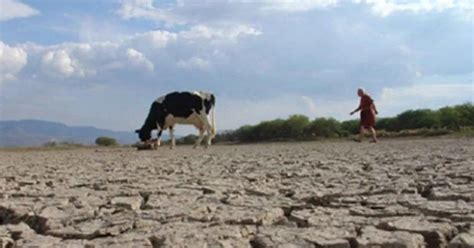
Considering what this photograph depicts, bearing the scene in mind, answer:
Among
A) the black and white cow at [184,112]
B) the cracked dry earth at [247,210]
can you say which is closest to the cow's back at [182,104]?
the black and white cow at [184,112]

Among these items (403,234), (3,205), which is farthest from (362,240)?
(3,205)

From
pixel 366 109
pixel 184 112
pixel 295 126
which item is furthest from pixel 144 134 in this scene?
pixel 295 126

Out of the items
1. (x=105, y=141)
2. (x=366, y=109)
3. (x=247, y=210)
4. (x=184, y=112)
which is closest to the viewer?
(x=247, y=210)

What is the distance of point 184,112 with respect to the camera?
1778cm

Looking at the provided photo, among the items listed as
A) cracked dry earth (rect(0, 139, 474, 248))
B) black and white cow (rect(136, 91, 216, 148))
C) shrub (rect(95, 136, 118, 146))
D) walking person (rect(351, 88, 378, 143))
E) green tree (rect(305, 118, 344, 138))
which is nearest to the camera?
cracked dry earth (rect(0, 139, 474, 248))

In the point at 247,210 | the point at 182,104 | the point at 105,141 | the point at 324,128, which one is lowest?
the point at 247,210

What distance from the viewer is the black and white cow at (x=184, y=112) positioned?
17.6 metres

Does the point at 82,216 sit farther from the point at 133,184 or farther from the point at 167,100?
the point at 167,100

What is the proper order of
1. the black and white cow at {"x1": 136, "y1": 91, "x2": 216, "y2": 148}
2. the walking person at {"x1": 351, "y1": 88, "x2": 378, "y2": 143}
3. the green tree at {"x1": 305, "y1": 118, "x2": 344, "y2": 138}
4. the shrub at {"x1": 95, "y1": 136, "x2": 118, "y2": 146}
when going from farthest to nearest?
the shrub at {"x1": 95, "y1": 136, "x2": 118, "y2": 146} → the green tree at {"x1": 305, "y1": 118, "x2": 344, "y2": 138} → the black and white cow at {"x1": 136, "y1": 91, "x2": 216, "y2": 148} → the walking person at {"x1": 351, "y1": 88, "x2": 378, "y2": 143}

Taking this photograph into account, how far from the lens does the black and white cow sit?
17.6 metres

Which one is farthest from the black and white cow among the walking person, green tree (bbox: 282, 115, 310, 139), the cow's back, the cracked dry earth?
the cracked dry earth

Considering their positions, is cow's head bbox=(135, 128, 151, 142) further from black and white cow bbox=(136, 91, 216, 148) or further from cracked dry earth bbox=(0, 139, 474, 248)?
cracked dry earth bbox=(0, 139, 474, 248)

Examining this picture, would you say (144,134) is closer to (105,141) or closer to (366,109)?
(366,109)

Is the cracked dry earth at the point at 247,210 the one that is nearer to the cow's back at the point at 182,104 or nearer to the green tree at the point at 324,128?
the cow's back at the point at 182,104
